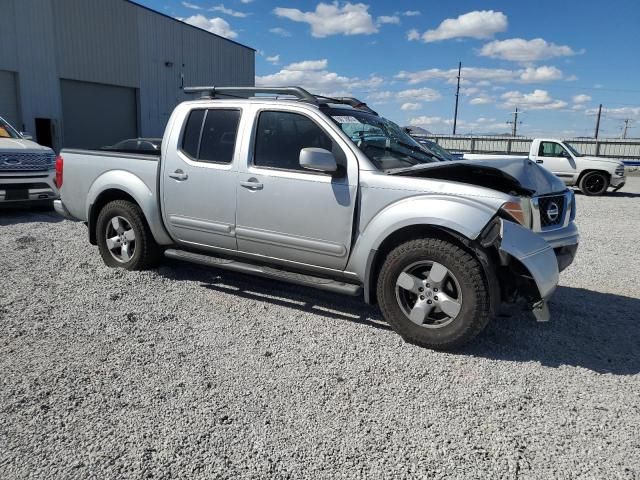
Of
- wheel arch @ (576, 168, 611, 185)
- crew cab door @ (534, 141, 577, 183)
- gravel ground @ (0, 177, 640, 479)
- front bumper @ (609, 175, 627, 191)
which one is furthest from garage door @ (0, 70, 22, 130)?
front bumper @ (609, 175, 627, 191)

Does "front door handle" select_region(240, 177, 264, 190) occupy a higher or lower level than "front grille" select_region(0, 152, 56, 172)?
higher

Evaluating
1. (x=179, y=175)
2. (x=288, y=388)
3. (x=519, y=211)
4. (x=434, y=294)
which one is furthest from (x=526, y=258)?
(x=179, y=175)

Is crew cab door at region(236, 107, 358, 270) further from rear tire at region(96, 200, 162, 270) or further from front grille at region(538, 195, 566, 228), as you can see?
front grille at region(538, 195, 566, 228)

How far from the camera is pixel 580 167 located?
1622cm

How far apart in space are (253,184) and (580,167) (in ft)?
48.4

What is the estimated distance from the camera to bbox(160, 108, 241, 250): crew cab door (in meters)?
4.80

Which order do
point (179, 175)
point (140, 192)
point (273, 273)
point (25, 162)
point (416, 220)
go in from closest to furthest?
point (416, 220) < point (273, 273) < point (179, 175) < point (140, 192) < point (25, 162)

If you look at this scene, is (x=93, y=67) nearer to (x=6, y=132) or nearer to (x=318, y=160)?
(x=6, y=132)

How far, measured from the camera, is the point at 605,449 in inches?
106

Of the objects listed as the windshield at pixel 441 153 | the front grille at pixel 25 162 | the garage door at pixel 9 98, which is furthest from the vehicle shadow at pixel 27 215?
the garage door at pixel 9 98

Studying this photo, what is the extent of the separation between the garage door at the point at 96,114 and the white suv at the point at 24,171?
1223 cm

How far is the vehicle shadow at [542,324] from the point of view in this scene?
12.7 feet

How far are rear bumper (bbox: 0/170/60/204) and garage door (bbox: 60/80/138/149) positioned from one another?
12496mm

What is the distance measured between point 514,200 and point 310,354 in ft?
6.07
